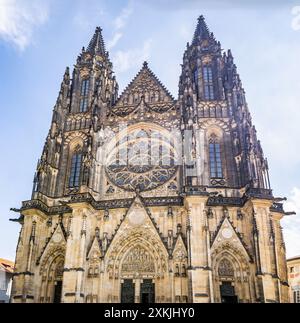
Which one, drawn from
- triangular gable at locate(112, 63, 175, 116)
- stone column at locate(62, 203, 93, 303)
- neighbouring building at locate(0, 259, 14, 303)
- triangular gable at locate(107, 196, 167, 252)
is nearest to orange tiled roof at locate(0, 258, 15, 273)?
neighbouring building at locate(0, 259, 14, 303)

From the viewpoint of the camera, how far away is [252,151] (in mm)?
24016

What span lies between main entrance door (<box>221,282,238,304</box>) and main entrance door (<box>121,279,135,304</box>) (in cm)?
570

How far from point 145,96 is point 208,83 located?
5.56m

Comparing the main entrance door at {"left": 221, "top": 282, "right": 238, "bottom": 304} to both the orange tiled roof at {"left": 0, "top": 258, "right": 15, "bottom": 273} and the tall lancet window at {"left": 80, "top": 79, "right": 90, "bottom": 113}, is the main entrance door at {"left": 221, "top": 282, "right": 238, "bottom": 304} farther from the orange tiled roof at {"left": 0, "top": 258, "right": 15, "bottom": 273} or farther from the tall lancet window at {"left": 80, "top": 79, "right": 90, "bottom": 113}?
the orange tiled roof at {"left": 0, "top": 258, "right": 15, "bottom": 273}

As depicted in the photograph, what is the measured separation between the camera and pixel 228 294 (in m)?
21.6

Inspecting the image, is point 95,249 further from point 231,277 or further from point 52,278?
point 231,277

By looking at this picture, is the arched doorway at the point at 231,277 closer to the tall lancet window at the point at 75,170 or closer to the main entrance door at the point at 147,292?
the main entrance door at the point at 147,292

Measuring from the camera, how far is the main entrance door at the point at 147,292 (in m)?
22.3

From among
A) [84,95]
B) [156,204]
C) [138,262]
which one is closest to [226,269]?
[138,262]

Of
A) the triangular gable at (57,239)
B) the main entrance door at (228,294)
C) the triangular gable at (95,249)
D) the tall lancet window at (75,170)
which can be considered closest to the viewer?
the main entrance door at (228,294)

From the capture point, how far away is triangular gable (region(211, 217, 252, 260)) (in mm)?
22203

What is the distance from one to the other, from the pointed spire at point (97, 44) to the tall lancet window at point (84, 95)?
3719 mm

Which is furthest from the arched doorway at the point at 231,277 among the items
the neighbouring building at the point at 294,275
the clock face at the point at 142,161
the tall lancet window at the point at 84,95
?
the neighbouring building at the point at 294,275

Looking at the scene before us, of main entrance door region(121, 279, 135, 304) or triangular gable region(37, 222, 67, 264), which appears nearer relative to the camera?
main entrance door region(121, 279, 135, 304)
